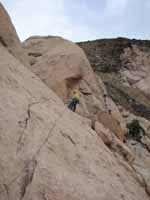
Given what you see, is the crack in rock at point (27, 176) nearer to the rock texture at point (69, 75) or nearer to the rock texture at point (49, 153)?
the rock texture at point (49, 153)

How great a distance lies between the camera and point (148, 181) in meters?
16.0

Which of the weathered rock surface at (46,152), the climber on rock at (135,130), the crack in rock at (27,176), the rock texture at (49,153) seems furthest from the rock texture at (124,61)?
the crack in rock at (27,176)

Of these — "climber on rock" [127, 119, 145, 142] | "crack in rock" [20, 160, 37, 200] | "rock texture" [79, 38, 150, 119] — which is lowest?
"rock texture" [79, 38, 150, 119]

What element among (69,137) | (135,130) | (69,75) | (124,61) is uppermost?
(69,75)

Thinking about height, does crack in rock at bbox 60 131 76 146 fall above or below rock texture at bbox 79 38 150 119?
above

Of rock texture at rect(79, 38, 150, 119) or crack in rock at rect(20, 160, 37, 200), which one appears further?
rock texture at rect(79, 38, 150, 119)

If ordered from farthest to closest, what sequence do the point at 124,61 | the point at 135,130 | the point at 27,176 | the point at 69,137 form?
the point at 124,61, the point at 135,130, the point at 69,137, the point at 27,176

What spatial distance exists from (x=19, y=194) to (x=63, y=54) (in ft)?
36.1

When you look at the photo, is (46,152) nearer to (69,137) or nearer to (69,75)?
(69,137)

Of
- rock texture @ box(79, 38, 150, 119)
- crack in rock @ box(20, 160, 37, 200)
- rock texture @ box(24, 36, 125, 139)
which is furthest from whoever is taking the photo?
rock texture @ box(79, 38, 150, 119)

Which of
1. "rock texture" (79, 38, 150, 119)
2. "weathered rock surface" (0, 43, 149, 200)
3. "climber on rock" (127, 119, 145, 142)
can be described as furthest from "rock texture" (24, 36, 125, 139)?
"rock texture" (79, 38, 150, 119)

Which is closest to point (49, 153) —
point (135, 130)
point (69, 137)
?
point (69, 137)

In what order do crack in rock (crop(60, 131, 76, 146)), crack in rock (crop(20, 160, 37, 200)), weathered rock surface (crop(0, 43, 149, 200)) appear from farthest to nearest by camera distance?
crack in rock (crop(60, 131, 76, 146))
weathered rock surface (crop(0, 43, 149, 200))
crack in rock (crop(20, 160, 37, 200))

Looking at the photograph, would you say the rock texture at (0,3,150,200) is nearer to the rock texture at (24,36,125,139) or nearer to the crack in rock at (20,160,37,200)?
the crack in rock at (20,160,37,200)
